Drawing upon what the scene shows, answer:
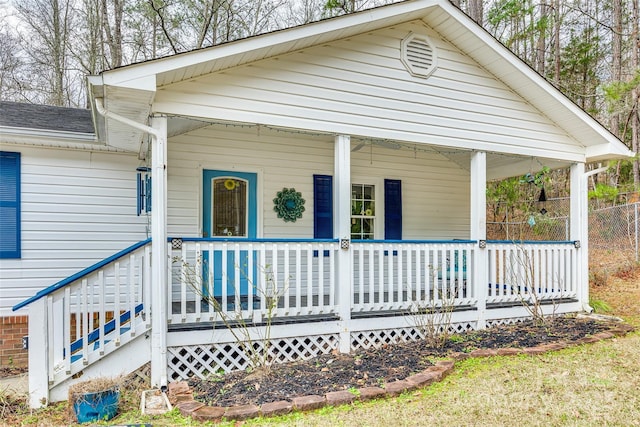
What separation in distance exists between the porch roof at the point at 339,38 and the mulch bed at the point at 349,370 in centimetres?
290

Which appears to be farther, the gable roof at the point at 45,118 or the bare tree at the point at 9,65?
the bare tree at the point at 9,65

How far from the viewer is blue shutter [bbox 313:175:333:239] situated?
7.07 metres

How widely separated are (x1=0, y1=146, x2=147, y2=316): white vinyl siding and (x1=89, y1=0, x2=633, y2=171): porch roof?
0.61m

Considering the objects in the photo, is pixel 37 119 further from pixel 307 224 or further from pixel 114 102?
pixel 307 224

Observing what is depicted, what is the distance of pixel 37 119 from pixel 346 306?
5389mm

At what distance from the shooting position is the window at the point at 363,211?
297 inches

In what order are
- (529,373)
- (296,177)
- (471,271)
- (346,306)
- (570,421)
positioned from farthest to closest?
(296,177), (471,271), (346,306), (529,373), (570,421)

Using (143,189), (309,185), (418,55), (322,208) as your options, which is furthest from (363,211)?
(143,189)

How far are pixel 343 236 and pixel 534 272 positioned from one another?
11.4ft

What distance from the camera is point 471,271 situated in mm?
6043

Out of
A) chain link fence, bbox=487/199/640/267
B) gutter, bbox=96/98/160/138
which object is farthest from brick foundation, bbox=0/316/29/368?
chain link fence, bbox=487/199/640/267

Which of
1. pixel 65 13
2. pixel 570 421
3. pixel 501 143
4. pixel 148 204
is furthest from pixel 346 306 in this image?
pixel 65 13

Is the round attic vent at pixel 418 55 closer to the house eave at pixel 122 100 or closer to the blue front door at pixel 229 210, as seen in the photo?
the blue front door at pixel 229 210

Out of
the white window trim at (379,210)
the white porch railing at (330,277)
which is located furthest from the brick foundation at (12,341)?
the white window trim at (379,210)
